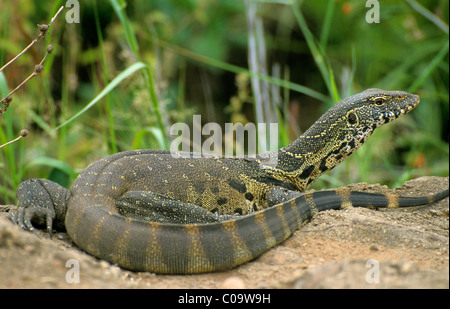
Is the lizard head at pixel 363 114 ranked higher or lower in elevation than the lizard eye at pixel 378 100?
lower

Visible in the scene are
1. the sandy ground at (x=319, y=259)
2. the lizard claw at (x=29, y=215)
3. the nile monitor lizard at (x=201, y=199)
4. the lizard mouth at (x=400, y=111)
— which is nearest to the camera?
the sandy ground at (x=319, y=259)

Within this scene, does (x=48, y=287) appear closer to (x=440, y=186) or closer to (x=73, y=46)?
(x=440, y=186)

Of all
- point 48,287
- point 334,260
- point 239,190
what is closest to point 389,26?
point 239,190

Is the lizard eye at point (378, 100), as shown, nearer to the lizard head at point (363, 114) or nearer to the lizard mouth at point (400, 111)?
the lizard head at point (363, 114)

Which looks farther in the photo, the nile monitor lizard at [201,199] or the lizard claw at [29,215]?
the lizard claw at [29,215]

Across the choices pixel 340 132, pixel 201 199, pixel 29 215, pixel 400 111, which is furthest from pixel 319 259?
pixel 29 215

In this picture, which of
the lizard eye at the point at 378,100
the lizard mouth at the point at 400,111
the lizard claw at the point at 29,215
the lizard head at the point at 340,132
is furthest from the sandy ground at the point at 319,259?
the lizard eye at the point at 378,100

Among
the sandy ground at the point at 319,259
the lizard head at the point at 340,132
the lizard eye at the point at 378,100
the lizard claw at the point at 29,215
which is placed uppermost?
the lizard eye at the point at 378,100
